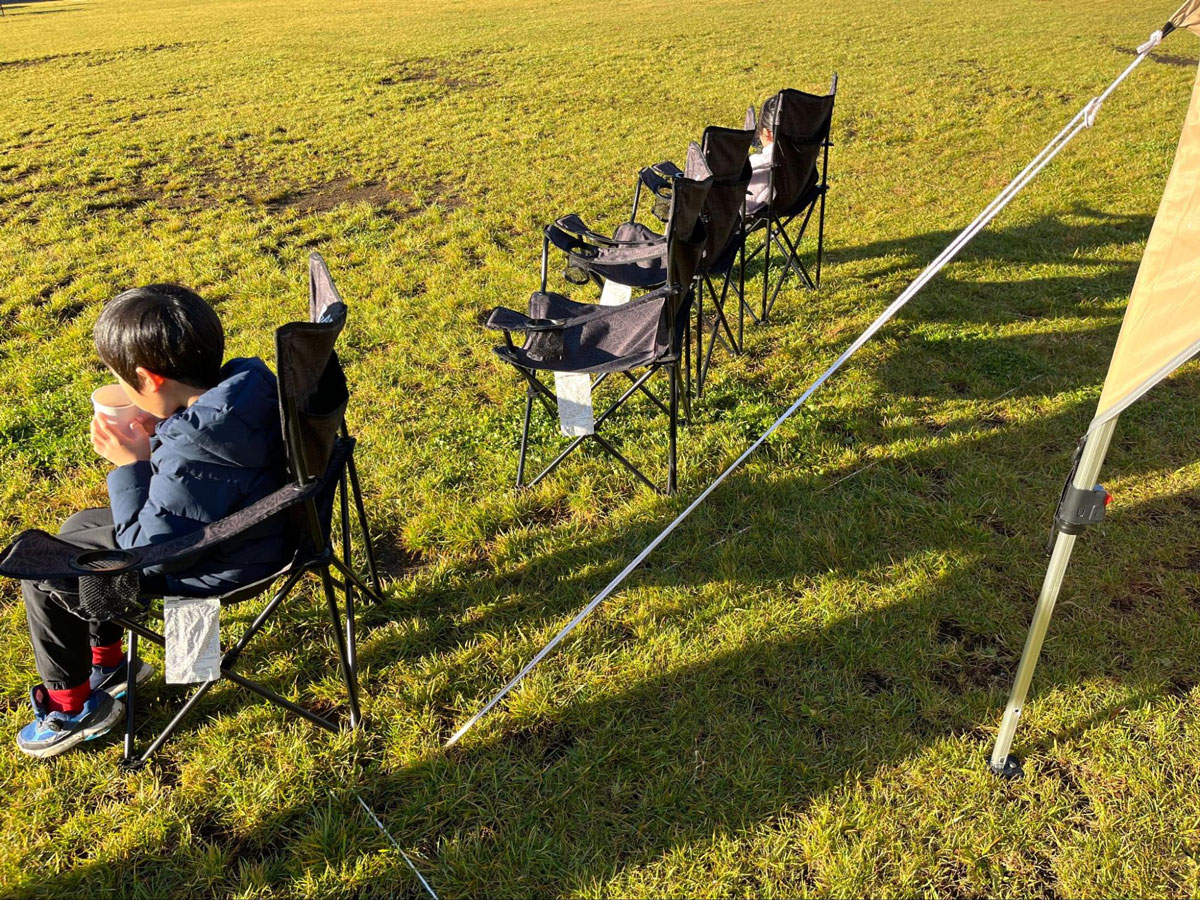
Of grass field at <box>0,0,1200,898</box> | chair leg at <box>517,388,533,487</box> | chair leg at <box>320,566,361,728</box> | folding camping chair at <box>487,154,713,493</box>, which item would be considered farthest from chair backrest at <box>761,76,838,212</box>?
chair leg at <box>320,566,361,728</box>

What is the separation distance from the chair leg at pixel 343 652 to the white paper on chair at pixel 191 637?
0.27 m

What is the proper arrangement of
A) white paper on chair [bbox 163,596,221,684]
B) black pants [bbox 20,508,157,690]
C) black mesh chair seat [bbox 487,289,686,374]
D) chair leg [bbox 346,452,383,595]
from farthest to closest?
1. black mesh chair seat [bbox 487,289,686,374]
2. chair leg [bbox 346,452,383,595]
3. black pants [bbox 20,508,157,690]
4. white paper on chair [bbox 163,596,221,684]

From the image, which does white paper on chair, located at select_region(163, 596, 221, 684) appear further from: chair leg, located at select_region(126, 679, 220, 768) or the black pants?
the black pants

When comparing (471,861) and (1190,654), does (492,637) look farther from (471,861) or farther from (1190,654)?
(1190,654)

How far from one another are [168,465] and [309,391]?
0.36m

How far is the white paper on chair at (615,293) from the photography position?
3330 millimetres

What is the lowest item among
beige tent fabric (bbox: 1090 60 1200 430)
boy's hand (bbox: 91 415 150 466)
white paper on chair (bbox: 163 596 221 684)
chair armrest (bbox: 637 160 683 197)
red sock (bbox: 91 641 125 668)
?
red sock (bbox: 91 641 125 668)

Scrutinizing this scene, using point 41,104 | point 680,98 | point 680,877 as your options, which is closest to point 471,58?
point 680,98

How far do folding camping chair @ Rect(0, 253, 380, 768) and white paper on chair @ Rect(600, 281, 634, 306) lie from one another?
4.82ft

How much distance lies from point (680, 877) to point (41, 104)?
12531 millimetres

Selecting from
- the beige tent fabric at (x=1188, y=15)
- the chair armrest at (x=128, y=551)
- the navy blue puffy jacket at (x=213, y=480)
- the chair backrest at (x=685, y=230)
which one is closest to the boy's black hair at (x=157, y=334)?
the navy blue puffy jacket at (x=213, y=480)

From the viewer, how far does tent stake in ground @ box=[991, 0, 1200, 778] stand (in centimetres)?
142

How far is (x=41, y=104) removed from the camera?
33.6ft

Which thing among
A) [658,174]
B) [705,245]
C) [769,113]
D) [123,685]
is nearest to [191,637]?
[123,685]
